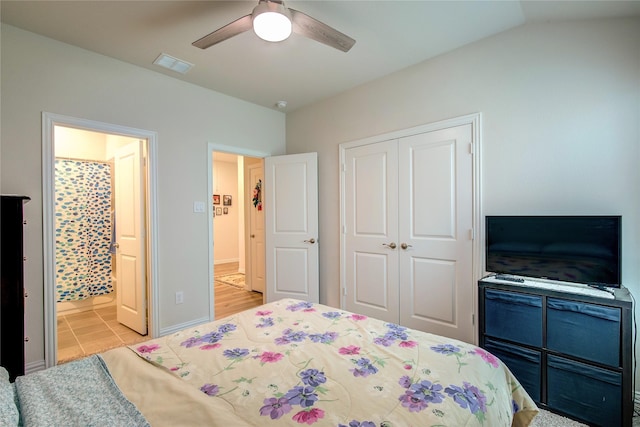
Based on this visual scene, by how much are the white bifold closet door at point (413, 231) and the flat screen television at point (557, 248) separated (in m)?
0.38

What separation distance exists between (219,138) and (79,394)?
2.93 metres

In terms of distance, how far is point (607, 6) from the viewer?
183 centimetres

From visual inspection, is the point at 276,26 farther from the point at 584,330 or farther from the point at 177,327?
the point at 177,327

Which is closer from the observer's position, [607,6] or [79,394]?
[79,394]

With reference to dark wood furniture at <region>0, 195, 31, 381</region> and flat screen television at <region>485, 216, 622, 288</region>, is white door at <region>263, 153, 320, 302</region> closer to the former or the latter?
flat screen television at <region>485, 216, 622, 288</region>

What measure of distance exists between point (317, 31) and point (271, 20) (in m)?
0.30

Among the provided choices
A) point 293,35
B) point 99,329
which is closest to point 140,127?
point 293,35

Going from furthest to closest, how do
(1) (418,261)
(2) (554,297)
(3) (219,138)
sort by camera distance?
(3) (219,138)
(1) (418,261)
(2) (554,297)

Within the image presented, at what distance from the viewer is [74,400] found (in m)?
0.91

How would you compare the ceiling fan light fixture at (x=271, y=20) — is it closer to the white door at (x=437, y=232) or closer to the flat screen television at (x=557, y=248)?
the white door at (x=437, y=232)

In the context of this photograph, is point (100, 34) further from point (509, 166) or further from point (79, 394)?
point (509, 166)

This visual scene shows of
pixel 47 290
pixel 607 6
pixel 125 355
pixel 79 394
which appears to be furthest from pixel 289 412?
pixel 607 6

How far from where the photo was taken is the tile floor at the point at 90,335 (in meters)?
2.74

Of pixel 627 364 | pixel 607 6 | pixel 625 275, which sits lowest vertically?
pixel 627 364
